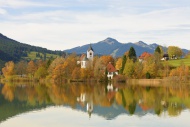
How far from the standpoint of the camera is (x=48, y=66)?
115062mm

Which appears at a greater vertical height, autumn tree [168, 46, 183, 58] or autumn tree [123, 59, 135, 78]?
autumn tree [168, 46, 183, 58]

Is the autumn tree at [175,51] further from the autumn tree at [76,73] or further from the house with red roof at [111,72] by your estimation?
the autumn tree at [76,73]

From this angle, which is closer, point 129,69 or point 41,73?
point 129,69

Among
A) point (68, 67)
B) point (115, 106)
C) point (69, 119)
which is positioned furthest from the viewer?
point (68, 67)

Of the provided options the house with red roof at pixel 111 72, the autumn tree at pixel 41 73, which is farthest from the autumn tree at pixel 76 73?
the autumn tree at pixel 41 73

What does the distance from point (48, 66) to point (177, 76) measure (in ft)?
152

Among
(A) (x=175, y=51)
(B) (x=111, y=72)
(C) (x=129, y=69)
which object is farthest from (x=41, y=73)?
(A) (x=175, y=51)

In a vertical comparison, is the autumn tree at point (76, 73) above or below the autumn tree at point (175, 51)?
below

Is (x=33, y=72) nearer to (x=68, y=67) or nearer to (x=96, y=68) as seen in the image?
(x=68, y=67)

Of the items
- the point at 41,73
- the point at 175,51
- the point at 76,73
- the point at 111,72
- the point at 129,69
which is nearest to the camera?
the point at 129,69

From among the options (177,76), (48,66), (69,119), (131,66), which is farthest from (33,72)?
(69,119)

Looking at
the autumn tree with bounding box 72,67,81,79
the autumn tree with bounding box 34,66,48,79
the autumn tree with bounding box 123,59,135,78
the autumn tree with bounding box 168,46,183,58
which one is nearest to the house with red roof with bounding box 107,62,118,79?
the autumn tree with bounding box 123,59,135,78

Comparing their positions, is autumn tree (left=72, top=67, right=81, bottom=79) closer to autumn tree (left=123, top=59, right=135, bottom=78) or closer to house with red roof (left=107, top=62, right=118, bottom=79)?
house with red roof (left=107, top=62, right=118, bottom=79)

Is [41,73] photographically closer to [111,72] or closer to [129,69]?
[111,72]
